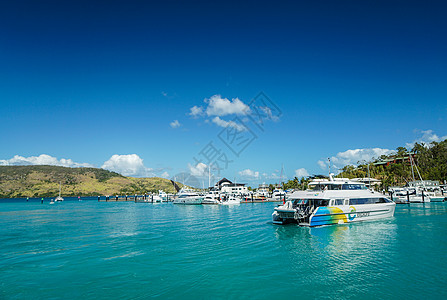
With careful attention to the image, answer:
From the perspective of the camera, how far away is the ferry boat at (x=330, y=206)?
31.7m

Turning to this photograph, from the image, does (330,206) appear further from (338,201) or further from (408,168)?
(408,168)

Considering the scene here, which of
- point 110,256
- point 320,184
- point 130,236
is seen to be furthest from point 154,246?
point 320,184

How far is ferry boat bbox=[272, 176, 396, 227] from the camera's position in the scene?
104 feet

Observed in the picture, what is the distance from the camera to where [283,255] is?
20.1 m

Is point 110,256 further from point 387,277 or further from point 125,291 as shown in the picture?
point 387,277

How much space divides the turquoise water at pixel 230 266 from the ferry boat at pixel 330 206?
3.11 m

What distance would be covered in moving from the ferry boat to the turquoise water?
3113 mm

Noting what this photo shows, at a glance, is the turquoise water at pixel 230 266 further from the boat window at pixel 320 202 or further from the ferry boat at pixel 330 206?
the boat window at pixel 320 202

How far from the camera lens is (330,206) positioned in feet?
105

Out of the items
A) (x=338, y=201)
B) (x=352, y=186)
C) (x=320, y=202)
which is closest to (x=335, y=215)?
(x=338, y=201)

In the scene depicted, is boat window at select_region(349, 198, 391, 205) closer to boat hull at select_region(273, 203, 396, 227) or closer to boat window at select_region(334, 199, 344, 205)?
boat hull at select_region(273, 203, 396, 227)

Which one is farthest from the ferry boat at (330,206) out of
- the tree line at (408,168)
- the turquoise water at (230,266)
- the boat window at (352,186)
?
the tree line at (408,168)

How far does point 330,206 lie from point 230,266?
1914cm

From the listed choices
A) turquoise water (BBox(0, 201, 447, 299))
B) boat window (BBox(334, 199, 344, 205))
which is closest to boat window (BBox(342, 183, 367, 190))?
boat window (BBox(334, 199, 344, 205))
